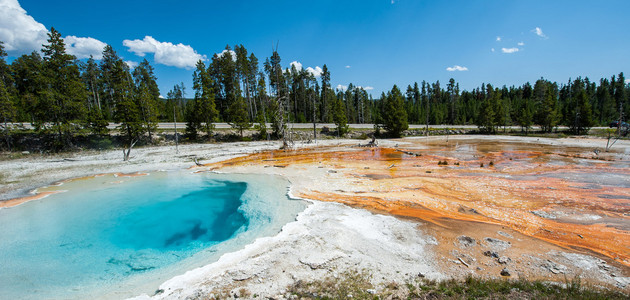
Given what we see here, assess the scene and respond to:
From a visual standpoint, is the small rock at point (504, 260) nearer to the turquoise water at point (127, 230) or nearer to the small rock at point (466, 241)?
the small rock at point (466, 241)

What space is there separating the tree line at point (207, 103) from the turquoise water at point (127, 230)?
12348 mm

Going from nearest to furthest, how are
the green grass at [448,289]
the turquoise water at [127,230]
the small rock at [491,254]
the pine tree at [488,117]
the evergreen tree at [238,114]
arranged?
the green grass at [448,289] → the small rock at [491,254] → the turquoise water at [127,230] → the evergreen tree at [238,114] → the pine tree at [488,117]

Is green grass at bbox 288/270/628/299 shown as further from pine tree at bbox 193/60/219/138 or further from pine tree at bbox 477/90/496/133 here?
pine tree at bbox 477/90/496/133

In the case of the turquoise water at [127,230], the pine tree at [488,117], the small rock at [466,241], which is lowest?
the turquoise water at [127,230]

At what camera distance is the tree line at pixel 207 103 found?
2742 centimetres

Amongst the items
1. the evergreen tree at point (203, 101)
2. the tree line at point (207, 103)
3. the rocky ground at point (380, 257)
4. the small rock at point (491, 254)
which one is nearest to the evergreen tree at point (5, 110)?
the tree line at point (207, 103)

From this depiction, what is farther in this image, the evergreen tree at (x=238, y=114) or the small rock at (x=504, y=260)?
the evergreen tree at (x=238, y=114)

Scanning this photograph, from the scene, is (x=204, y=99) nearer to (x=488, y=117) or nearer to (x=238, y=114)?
(x=238, y=114)

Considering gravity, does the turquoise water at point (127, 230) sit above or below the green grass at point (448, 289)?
below

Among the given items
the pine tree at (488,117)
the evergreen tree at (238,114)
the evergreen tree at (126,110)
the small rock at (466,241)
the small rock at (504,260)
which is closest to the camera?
the small rock at (504,260)

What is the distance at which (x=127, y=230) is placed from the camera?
10422 millimetres

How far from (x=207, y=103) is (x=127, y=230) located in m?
30.4

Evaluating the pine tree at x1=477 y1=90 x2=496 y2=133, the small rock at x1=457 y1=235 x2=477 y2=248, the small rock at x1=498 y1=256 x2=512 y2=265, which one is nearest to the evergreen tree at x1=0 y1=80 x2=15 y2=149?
the small rock at x1=457 y1=235 x2=477 y2=248

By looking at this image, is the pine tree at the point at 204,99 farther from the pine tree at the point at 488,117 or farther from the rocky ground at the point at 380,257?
the pine tree at the point at 488,117
